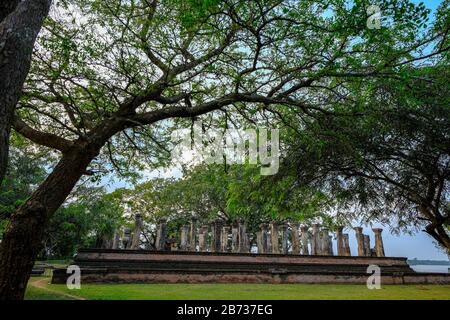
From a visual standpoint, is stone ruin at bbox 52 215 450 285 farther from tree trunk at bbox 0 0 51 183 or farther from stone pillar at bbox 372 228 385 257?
tree trunk at bbox 0 0 51 183

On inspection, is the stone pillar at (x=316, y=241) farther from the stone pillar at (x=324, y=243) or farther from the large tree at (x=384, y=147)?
the large tree at (x=384, y=147)

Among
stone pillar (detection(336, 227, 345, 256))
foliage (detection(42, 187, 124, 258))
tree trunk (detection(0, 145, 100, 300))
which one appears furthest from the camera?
foliage (detection(42, 187, 124, 258))

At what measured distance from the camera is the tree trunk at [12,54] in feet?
10.2

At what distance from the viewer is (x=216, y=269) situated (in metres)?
11.9

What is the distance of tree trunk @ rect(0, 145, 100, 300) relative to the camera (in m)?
3.95

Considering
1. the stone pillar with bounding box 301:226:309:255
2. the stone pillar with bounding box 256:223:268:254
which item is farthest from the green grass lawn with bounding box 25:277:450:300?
the stone pillar with bounding box 301:226:309:255

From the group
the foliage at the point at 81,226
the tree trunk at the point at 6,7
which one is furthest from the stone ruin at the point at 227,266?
the tree trunk at the point at 6,7

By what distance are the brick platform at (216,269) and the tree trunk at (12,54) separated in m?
7.70

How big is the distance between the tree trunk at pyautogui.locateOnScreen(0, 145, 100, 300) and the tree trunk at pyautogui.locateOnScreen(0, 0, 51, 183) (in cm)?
134

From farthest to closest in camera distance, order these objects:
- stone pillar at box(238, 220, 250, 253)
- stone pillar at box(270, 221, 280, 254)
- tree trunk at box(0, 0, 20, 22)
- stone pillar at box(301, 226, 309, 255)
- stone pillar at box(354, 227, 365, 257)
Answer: stone pillar at box(301, 226, 309, 255)
stone pillar at box(354, 227, 365, 257)
stone pillar at box(238, 220, 250, 253)
stone pillar at box(270, 221, 280, 254)
tree trunk at box(0, 0, 20, 22)

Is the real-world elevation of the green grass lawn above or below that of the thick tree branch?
below

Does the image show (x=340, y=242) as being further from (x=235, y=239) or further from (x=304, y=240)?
(x=235, y=239)

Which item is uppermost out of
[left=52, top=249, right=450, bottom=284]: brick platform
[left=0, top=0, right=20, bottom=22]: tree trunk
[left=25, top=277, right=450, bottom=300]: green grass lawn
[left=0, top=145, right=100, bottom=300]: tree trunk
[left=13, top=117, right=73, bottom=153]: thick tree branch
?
[left=0, top=0, right=20, bottom=22]: tree trunk

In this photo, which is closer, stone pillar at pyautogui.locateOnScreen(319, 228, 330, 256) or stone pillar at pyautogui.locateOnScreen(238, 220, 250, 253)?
stone pillar at pyautogui.locateOnScreen(238, 220, 250, 253)
